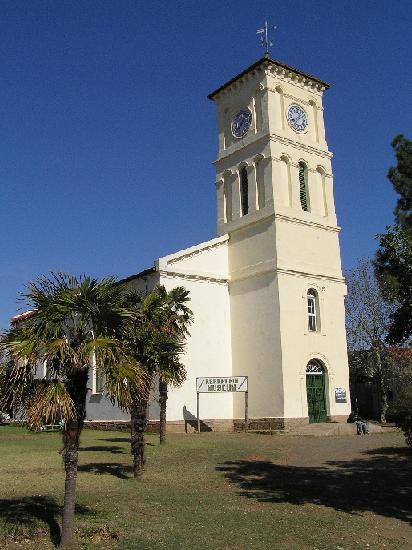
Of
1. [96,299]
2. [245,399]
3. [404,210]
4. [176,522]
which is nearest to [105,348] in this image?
[96,299]

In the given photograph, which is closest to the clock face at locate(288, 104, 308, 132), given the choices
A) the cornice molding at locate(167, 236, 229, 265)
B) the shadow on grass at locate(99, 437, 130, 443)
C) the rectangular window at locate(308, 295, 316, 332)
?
the cornice molding at locate(167, 236, 229, 265)

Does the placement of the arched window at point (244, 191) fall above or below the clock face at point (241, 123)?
below

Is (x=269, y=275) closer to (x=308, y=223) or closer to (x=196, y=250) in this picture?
(x=308, y=223)

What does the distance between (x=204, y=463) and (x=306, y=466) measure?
130 inches

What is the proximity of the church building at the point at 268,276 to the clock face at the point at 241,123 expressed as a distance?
0.08 meters

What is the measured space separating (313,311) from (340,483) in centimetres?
1823

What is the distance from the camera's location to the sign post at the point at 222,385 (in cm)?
2906

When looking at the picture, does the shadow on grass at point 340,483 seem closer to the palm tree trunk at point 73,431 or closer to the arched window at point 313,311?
the palm tree trunk at point 73,431

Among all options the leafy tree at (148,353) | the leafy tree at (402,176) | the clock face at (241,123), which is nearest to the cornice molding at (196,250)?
the clock face at (241,123)

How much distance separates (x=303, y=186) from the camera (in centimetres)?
3434

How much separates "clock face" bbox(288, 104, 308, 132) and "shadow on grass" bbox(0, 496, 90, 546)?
27605 millimetres

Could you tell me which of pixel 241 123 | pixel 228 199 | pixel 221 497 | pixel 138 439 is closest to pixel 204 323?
pixel 228 199

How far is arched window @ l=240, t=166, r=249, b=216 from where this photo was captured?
34406 millimetres

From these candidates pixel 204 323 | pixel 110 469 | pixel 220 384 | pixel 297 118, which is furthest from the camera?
pixel 297 118
